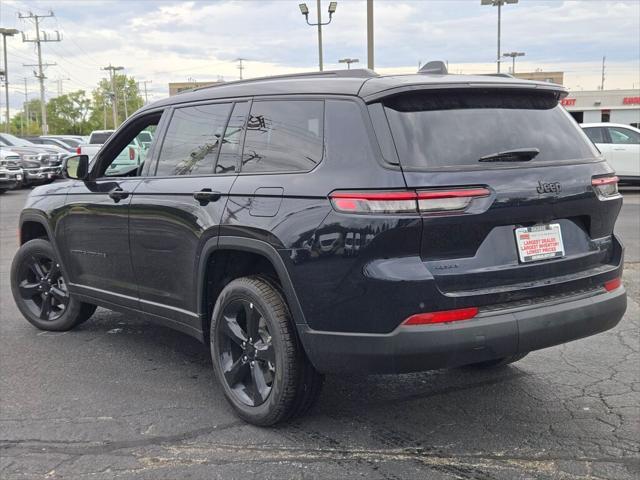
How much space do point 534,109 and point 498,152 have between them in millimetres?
482

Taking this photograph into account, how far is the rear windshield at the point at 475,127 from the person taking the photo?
3.12 m

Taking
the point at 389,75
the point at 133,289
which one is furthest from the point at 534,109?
the point at 133,289

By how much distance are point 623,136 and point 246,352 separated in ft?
50.9

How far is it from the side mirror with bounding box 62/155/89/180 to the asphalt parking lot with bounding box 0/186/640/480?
1321mm

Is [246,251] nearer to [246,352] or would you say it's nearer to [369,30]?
[246,352]

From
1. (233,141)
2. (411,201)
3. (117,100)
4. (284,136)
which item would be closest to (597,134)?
(233,141)

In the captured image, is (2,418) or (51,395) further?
(51,395)

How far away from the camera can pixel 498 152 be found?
3.26m

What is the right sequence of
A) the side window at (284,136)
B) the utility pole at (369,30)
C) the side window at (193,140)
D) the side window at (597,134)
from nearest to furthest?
the side window at (284,136) → the side window at (193,140) → the side window at (597,134) → the utility pole at (369,30)

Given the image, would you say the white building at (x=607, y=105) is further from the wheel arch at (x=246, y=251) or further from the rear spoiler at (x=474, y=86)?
the wheel arch at (x=246, y=251)

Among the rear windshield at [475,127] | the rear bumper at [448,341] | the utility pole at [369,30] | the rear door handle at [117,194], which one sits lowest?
the rear bumper at [448,341]

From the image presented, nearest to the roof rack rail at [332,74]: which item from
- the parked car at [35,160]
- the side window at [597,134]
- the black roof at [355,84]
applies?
the black roof at [355,84]

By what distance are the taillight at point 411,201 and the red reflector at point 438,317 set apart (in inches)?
18.0

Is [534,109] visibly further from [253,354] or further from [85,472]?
[85,472]
